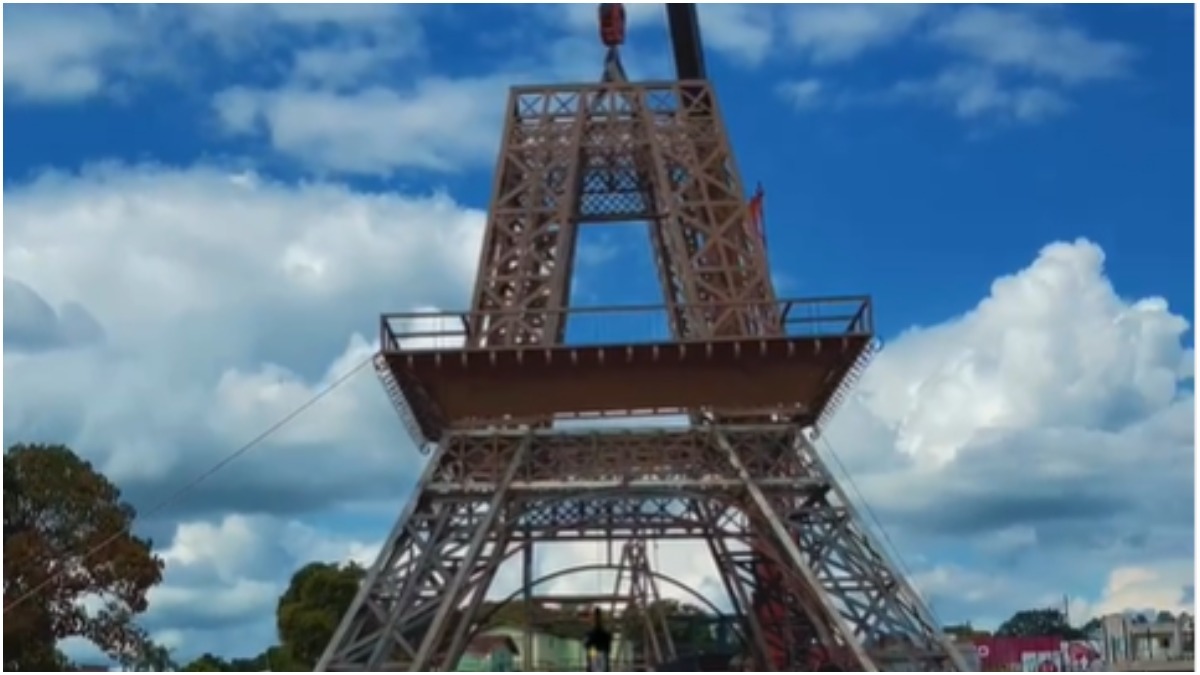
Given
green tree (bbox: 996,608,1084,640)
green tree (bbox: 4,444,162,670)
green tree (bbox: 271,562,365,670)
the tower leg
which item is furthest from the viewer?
green tree (bbox: 996,608,1084,640)

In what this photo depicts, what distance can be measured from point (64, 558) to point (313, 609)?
Answer: 26.9 m

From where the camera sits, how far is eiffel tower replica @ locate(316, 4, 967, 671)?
106 feet

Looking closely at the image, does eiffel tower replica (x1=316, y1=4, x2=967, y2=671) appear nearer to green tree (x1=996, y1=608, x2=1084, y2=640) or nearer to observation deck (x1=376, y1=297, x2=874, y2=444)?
observation deck (x1=376, y1=297, x2=874, y2=444)

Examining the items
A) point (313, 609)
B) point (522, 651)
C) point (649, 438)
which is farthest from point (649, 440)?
point (313, 609)

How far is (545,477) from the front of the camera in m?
33.6

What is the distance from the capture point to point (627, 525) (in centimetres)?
3431

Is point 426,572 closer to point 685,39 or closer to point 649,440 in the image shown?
point 649,440

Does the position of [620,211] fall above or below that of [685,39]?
below

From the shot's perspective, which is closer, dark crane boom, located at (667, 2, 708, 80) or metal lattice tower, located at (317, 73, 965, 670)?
metal lattice tower, located at (317, 73, 965, 670)

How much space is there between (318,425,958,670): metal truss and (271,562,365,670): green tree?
2931cm

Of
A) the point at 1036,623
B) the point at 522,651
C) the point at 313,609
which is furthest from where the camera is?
the point at 1036,623

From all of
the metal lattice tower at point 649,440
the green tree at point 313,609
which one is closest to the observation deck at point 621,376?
the metal lattice tower at point 649,440

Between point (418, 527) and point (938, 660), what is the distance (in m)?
9.82

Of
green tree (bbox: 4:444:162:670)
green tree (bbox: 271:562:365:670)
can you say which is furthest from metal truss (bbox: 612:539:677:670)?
green tree (bbox: 271:562:365:670)
